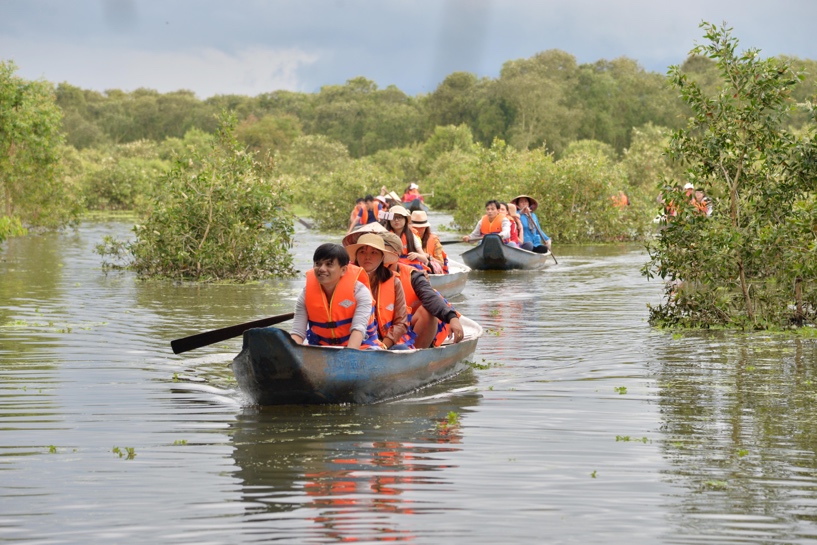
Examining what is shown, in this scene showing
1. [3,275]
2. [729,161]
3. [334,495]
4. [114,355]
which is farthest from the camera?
[3,275]

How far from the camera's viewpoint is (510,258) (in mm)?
22219

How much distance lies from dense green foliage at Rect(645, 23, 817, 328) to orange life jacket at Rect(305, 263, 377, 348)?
504 centimetres

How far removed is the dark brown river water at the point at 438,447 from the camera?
5.74m

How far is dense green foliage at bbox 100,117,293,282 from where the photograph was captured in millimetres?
19891

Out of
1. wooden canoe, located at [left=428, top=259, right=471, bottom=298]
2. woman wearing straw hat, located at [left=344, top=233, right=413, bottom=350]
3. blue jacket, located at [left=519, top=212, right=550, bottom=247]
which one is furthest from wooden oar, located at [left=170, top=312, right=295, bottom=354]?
blue jacket, located at [left=519, top=212, right=550, bottom=247]

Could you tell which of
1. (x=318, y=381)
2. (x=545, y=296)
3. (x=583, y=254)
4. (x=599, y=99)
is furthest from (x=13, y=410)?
(x=599, y=99)

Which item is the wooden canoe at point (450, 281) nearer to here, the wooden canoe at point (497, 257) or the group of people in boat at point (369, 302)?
the wooden canoe at point (497, 257)

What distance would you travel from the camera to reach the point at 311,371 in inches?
337

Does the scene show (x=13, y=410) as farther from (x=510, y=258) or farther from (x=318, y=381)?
(x=510, y=258)

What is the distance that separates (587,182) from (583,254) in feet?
13.5

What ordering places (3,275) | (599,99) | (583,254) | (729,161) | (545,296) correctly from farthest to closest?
(599,99), (583,254), (3,275), (545,296), (729,161)

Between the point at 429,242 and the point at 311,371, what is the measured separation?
9.13m

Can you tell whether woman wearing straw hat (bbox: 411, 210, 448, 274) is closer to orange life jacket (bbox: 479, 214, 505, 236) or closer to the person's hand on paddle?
orange life jacket (bbox: 479, 214, 505, 236)

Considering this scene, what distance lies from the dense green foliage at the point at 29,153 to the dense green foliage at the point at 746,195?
20.6 metres
